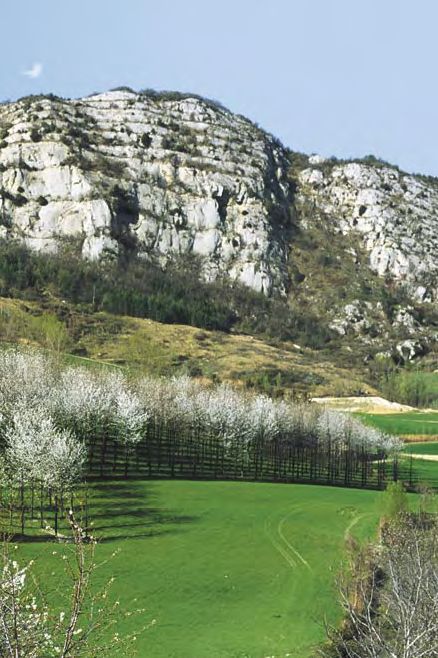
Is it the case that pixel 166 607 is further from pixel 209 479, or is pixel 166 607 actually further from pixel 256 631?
pixel 209 479

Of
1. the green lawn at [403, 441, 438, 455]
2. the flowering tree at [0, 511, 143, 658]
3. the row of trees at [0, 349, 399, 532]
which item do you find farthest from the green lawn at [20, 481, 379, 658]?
the green lawn at [403, 441, 438, 455]

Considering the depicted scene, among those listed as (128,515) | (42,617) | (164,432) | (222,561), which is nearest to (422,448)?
(164,432)

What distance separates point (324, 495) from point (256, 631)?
48.5 meters

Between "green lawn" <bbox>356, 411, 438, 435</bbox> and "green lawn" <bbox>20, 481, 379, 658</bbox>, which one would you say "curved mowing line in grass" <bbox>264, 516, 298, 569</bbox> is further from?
"green lawn" <bbox>356, 411, 438, 435</bbox>

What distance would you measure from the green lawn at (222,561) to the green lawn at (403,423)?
3052 inches

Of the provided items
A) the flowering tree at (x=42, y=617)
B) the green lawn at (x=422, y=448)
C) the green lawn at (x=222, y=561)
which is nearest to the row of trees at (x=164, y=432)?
the green lawn at (x=222, y=561)

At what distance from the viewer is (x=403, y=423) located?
170 metres

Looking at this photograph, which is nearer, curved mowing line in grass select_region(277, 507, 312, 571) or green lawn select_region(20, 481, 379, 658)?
green lawn select_region(20, 481, 379, 658)

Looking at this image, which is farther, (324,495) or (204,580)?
(324,495)

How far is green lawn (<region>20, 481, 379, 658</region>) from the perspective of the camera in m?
43.8

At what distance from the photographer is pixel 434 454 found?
466 ft

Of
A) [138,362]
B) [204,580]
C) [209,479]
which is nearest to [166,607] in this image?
[204,580]

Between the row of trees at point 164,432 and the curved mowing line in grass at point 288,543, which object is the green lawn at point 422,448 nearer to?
the row of trees at point 164,432

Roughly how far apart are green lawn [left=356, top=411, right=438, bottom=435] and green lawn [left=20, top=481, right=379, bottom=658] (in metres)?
77.5
